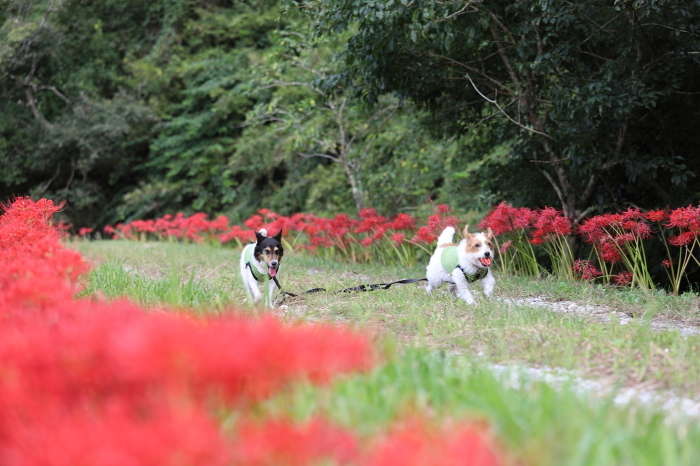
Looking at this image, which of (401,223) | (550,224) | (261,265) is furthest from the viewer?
(401,223)

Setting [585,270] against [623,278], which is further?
[585,270]

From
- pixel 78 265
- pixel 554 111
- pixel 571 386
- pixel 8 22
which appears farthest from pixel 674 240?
pixel 8 22

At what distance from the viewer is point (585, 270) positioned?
7.38 m

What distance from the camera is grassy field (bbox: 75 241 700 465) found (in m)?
2.14

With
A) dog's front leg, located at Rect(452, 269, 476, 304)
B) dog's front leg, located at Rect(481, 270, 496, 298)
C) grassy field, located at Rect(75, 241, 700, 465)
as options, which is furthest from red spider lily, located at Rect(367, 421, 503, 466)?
dog's front leg, located at Rect(481, 270, 496, 298)

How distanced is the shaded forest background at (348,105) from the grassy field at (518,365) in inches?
102

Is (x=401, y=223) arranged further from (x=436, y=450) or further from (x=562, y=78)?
(x=436, y=450)

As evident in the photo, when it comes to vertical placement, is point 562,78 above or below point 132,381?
above

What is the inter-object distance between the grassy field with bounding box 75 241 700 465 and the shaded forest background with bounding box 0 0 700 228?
259cm

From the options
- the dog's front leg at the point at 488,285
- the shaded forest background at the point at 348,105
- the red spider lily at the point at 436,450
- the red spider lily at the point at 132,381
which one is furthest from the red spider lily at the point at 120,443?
the shaded forest background at the point at 348,105

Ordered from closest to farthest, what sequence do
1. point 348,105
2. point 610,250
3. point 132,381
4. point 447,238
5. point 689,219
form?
point 132,381 < point 689,219 < point 447,238 < point 610,250 < point 348,105

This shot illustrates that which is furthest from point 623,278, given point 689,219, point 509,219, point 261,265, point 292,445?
point 292,445

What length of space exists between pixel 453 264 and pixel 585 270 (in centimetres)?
238

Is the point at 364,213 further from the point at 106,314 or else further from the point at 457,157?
the point at 106,314
